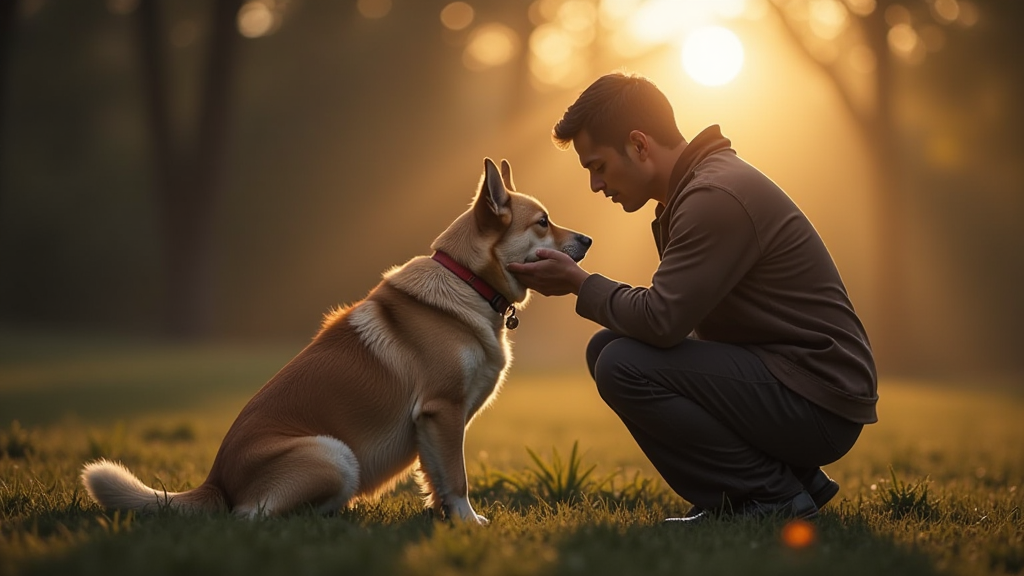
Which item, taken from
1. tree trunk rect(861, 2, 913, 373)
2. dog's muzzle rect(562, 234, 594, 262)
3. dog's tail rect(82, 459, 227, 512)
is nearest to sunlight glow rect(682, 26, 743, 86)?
tree trunk rect(861, 2, 913, 373)

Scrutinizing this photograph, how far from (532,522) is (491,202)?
1.47 metres

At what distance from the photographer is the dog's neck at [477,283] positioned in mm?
4082

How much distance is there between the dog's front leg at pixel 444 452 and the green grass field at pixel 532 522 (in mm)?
170

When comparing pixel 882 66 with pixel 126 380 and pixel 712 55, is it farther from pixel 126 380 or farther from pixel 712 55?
pixel 126 380

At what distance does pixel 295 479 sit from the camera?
346cm

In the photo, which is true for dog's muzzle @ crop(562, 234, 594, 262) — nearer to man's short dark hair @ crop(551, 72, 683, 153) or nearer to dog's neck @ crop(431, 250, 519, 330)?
dog's neck @ crop(431, 250, 519, 330)

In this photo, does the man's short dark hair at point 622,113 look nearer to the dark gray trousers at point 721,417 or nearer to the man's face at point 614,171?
the man's face at point 614,171

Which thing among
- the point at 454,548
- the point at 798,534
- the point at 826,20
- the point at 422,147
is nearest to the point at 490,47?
the point at 422,147

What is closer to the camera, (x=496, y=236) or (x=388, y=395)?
(x=388, y=395)

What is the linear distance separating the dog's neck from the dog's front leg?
565 mm

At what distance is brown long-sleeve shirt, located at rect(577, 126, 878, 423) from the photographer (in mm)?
3609

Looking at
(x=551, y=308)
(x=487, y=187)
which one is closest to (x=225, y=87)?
(x=551, y=308)

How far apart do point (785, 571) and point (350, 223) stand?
23.8 m

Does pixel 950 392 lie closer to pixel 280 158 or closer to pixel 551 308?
pixel 551 308
